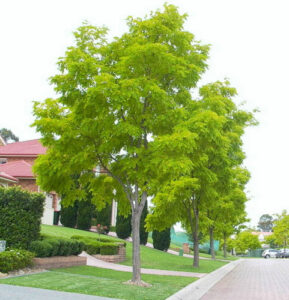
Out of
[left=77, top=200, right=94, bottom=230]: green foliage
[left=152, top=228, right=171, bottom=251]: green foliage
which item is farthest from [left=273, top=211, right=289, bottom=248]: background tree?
[left=77, top=200, right=94, bottom=230]: green foliage

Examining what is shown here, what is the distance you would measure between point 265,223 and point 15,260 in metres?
182

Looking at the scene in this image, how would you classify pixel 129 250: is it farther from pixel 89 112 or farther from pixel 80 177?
pixel 89 112

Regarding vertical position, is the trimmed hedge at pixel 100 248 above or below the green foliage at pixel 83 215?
below

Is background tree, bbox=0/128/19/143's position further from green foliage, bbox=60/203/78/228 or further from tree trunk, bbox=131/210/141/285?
tree trunk, bbox=131/210/141/285

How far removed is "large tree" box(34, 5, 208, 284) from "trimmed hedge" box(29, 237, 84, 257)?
2066 millimetres

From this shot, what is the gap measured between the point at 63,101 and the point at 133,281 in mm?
6622

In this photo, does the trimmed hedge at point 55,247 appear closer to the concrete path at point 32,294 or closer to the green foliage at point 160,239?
the concrete path at point 32,294

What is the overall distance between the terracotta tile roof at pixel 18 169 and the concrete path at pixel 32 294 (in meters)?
23.3

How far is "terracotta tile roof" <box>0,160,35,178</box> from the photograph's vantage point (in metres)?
32.4

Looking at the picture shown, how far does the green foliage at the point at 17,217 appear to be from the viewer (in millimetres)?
13781

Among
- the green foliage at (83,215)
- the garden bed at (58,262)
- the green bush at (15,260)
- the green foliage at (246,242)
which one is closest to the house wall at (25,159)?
the green foliage at (83,215)

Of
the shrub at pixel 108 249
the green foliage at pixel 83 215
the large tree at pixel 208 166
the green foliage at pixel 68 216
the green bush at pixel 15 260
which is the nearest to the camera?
the green bush at pixel 15 260

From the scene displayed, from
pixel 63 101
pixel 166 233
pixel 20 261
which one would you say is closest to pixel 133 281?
pixel 20 261

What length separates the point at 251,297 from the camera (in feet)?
39.1
